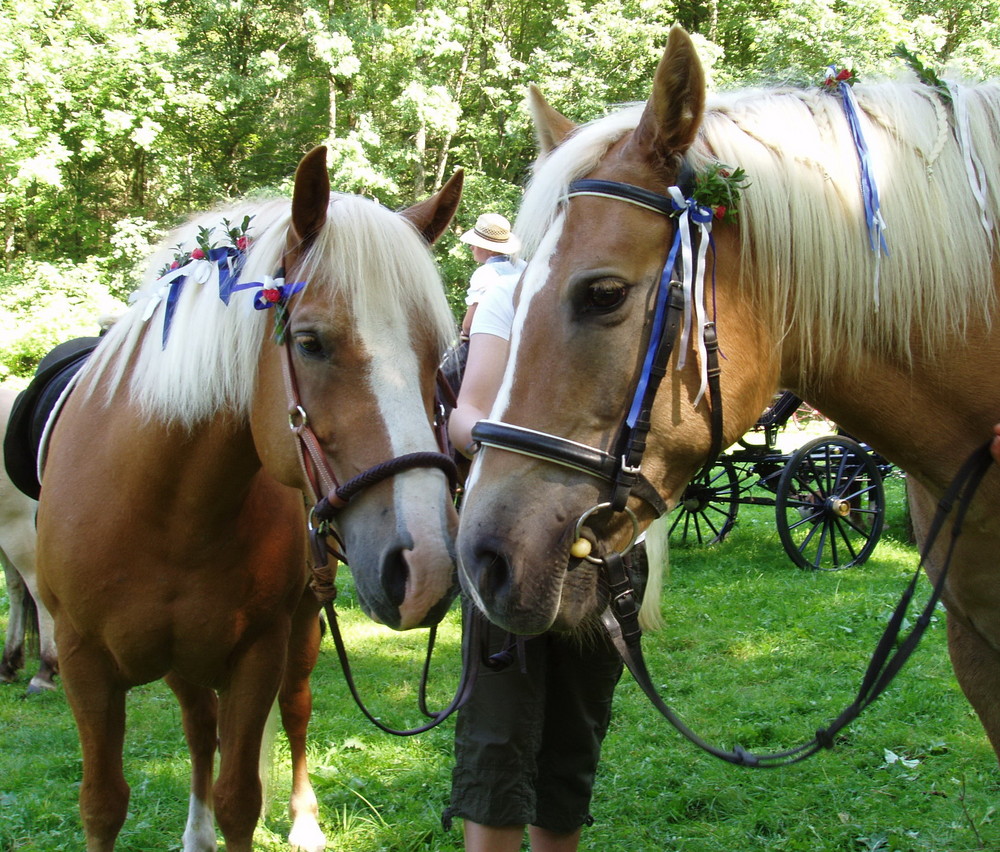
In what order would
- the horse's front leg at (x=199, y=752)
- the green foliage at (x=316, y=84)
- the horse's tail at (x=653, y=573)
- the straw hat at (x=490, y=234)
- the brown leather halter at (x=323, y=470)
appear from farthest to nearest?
the green foliage at (x=316, y=84) → the straw hat at (x=490, y=234) → the horse's front leg at (x=199, y=752) → the horse's tail at (x=653, y=573) → the brown leather halter at (x=323, y=470)

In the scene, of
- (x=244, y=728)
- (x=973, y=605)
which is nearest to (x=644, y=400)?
(x=973, y=605)

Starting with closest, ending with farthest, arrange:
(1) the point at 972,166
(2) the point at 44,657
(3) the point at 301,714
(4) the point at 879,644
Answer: (1) the point at 972,166
(4) the point at 879,644
(3) the point at 301,714
(2) the point at 44,657

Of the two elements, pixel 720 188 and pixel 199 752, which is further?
→ pixel 199 752

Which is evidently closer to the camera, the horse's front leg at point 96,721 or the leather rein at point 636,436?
the leather rein at point 636,436

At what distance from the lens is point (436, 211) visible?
8.15 ft

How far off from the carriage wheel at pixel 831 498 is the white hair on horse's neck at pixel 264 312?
5.53m

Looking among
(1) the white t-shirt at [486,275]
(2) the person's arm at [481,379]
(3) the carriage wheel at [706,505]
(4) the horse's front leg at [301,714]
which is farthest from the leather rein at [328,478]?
(3) the carriage wheel at [706,505]

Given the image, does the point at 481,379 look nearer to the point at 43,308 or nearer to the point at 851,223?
the point at 851,223

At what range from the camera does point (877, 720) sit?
406 cm

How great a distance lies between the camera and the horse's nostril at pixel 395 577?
184cm

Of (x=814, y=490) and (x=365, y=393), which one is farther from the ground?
(x=365, y=393)

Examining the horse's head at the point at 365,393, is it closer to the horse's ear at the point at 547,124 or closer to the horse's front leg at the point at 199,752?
the horse's ear at the point at 547,124

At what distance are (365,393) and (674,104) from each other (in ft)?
3.07

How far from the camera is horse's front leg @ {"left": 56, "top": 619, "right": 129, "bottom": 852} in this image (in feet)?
7.91
